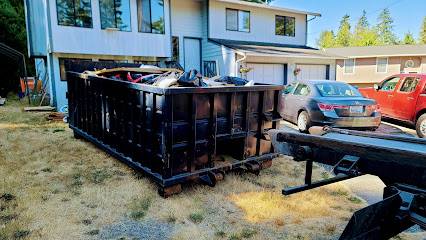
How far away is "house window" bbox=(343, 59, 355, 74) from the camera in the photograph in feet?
99.5

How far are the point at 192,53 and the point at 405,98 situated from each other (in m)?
11.7

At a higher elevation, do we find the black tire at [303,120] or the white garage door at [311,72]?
the white garage door at [311,72]

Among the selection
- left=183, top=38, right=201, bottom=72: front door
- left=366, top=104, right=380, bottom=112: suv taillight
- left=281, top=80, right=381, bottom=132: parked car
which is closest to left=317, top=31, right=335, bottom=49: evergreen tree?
left=183, top=38, right=201, bottom=72: front door

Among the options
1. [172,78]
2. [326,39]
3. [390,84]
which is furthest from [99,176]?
[326,39]

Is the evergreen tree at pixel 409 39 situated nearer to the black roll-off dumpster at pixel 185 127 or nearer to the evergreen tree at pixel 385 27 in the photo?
the evergreen tree at pixel 385 27

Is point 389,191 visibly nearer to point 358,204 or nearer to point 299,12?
point 358,204

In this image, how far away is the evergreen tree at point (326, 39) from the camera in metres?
69.2

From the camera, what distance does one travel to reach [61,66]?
534 inches

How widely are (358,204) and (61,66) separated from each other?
520 inches

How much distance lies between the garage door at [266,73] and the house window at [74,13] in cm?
833

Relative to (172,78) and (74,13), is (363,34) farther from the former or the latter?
(172,78)

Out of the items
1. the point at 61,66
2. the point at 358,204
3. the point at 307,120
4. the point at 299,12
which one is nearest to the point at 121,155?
the point at 358,204

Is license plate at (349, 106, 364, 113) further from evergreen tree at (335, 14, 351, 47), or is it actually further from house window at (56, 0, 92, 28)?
evergreen tree at (335, 14, 351, 47)

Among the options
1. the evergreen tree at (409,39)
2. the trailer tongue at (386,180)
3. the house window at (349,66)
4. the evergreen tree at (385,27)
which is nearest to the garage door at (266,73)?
the trailer tongue at (386,180)
